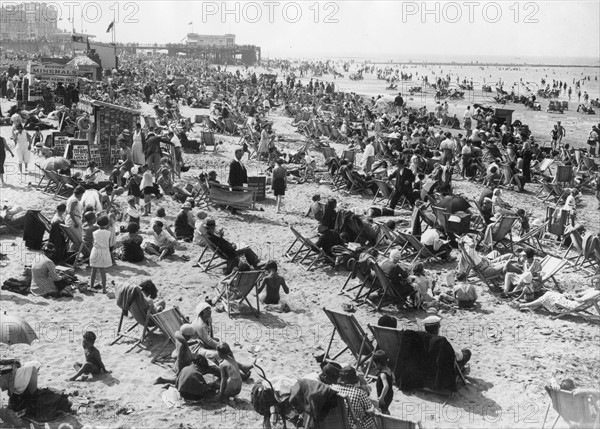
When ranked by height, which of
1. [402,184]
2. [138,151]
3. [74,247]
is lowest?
[74,247]

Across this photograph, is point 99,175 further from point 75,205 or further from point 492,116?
point 492,116

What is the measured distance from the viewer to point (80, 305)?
29.0ft

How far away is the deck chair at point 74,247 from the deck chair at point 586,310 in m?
6.58

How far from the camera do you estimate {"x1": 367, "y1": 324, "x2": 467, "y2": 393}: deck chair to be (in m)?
7.00

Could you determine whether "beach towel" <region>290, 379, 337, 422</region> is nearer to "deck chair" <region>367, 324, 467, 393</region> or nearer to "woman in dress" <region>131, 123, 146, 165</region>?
"deck chair" <region>367, 324, 467, 393</region>

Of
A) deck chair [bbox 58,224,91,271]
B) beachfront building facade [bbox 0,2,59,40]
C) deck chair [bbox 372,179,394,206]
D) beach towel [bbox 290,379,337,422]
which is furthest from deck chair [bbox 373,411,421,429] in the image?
beachfront building facade [bbox 0,2,59,40]

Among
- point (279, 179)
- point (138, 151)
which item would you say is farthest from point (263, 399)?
point (138, 151)

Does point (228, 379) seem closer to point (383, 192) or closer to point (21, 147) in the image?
point (383, 192)

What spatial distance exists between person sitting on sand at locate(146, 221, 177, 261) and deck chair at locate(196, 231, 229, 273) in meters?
0.52

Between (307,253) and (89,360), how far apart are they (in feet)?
15.4

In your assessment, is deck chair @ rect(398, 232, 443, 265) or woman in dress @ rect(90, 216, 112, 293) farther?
deck chair @ rect(398, 232, 443, 265)

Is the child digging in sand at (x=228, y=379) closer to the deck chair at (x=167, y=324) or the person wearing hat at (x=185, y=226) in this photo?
the deck chair at (x=167, y=324)

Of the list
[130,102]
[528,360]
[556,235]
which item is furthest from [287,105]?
[528,360]

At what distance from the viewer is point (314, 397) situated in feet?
18.9
